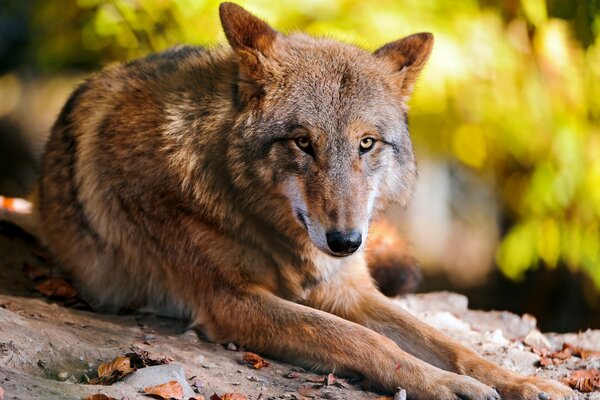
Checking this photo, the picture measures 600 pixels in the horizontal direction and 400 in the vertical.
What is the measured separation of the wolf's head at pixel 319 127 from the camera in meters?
3.91

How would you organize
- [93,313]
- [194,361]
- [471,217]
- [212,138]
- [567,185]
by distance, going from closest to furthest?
[194,361] → [212,138] → [93,313] → [567,185] → [471,217]

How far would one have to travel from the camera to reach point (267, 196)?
14.0 feet

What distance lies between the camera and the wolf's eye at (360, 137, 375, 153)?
413 centimetres

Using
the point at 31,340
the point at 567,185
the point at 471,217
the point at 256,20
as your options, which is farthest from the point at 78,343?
the point at 471,217

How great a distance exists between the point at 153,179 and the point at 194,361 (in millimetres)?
1111

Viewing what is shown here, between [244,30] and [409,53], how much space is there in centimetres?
101

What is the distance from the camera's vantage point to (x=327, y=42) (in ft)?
15.0

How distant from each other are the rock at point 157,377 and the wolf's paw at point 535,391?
5.05 ft

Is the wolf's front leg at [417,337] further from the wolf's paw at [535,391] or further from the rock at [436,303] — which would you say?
the rock at [436,303]

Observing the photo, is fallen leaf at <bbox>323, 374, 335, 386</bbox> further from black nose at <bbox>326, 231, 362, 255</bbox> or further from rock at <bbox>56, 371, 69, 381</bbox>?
rock at <bbox>56, 371, 69, 381</bbox>

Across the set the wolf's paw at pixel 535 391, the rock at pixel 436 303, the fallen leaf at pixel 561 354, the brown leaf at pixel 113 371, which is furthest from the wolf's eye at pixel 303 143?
the rock at pixel 436 303

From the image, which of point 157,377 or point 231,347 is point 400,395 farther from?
point 157,377

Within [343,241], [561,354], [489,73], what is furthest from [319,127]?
[489,73]

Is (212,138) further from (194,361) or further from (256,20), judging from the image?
(194,361)
